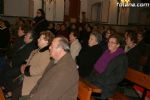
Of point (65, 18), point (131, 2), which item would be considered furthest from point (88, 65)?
point (131, 2)

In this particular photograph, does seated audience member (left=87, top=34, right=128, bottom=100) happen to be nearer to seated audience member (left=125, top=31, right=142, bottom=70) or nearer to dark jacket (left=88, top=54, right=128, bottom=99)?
dark jacket (left=88, top=54, right=128, bottom=99)

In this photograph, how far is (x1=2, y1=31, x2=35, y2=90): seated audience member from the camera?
574 centimetres

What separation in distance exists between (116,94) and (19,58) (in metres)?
1.77

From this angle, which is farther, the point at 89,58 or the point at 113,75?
the point at 89,58

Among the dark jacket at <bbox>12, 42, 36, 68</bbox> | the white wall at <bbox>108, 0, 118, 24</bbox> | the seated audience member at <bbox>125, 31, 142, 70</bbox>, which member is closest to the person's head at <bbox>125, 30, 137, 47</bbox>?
the seated audience member at <bbox>125, 31, 142, 70</bbox>

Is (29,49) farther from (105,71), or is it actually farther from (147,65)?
(147,65)

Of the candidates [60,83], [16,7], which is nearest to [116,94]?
[60,83]

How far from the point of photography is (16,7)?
1595 centimetres

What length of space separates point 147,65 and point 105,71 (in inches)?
39.2

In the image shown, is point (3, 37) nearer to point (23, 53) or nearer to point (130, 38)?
point (23, 53)

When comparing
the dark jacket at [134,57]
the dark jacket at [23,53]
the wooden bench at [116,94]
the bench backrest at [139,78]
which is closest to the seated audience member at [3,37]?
the dark jacket at [23,53]

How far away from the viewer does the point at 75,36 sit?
7.02 meters

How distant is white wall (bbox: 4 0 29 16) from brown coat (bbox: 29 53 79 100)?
1283cm

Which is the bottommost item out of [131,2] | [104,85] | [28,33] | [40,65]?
[104,85]
